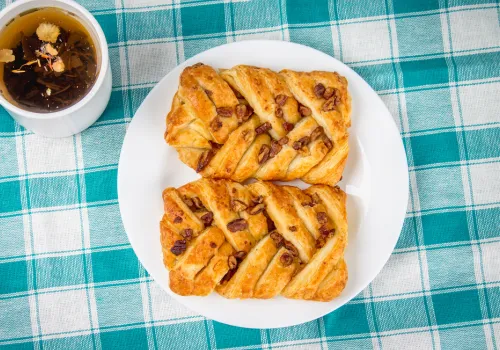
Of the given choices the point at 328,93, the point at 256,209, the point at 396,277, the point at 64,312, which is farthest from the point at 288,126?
the point at 64,312

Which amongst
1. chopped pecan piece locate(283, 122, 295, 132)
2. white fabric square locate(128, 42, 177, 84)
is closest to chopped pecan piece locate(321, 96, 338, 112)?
chopped pecan piece locate(283, 122, 295, 132)

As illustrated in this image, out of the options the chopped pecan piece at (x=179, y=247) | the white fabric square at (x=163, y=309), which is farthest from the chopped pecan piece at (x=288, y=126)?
the white fabric square at (x=163, y=309)

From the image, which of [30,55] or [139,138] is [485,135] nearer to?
[139,138]

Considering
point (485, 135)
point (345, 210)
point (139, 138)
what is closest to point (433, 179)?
point (485, 135)

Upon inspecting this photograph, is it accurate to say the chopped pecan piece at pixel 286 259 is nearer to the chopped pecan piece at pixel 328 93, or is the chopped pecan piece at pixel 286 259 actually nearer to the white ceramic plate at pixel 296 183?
the white ceramic plate at pixel 296 183

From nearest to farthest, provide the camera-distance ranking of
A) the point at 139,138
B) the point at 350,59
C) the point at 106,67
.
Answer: the point at 106,67 < the point at 139,138 < the point at 350,59

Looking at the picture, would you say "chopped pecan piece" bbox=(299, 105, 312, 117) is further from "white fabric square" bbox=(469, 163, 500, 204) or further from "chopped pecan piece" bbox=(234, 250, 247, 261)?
"white fabric square" bbox=(469, 163, 500, 204)
